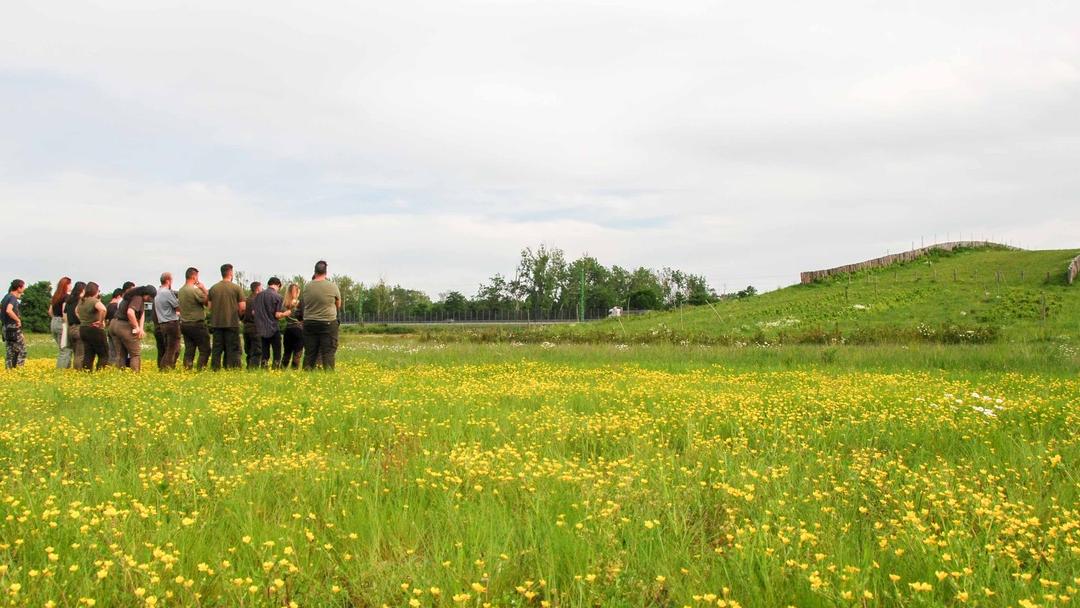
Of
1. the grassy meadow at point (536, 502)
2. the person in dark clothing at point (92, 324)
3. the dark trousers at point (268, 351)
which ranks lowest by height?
the grassy meadow at point (536, 502)

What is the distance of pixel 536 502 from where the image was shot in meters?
3.88

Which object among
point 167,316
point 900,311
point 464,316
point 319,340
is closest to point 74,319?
point 167,316

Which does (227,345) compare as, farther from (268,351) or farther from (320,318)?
(320,318)

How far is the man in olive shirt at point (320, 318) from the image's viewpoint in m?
12.4

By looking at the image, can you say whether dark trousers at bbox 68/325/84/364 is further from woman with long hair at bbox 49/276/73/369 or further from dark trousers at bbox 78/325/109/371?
dark trousers at bbox 78/325/109/371

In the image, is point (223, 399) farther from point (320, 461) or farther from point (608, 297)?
point (608, 297)

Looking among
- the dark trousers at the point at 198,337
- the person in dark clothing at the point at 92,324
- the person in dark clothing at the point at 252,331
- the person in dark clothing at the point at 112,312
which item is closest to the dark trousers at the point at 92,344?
the person in dark clothing at the point at 92,324

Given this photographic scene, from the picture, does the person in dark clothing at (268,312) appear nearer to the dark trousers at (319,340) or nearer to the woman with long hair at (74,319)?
the dark trousers at (319,340)

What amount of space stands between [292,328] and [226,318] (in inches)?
55.1

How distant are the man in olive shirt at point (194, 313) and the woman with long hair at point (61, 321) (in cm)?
300

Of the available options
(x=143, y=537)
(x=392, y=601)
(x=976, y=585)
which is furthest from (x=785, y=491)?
(x=143, y=537)

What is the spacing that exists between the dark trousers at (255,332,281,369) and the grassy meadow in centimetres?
552

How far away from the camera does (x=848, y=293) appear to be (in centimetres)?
3847

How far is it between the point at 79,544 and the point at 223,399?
16.8 ft
